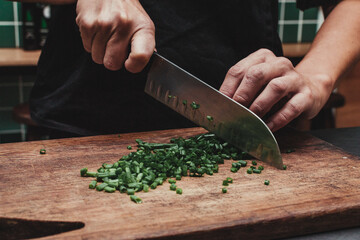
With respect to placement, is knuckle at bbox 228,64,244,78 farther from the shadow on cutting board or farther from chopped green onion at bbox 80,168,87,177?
the shadow on cutting board

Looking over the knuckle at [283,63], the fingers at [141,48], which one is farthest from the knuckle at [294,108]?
the fingers at [141,48]

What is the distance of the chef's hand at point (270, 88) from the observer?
1158 mm

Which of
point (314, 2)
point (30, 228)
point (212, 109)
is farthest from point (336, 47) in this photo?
point (30, 228)

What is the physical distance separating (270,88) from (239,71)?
11 cm

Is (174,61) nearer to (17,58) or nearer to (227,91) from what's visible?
(227,91)

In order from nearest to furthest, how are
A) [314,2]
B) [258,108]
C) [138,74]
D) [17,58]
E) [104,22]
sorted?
[104,22] → [258,108] → [138,74] → [314,2] → [17,58]

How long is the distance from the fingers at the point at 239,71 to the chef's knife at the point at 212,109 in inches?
2.9

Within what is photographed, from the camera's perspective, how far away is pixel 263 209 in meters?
0.88

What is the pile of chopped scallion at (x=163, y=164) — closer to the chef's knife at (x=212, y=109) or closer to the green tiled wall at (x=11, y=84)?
the chef's knife at (x=212, y=109)

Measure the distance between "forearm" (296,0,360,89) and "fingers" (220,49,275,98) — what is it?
0.20 metres

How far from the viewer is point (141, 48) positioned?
1088 millimetres

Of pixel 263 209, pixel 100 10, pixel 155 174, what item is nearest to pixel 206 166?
pixel 155 174

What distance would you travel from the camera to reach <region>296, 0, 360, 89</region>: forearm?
135 centimetres

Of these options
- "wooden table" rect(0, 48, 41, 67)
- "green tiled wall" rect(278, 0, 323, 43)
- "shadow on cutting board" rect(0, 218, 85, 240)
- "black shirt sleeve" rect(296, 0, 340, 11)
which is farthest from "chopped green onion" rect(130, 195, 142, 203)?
"green tiled wall" rect(278, 0, 323, 43)
